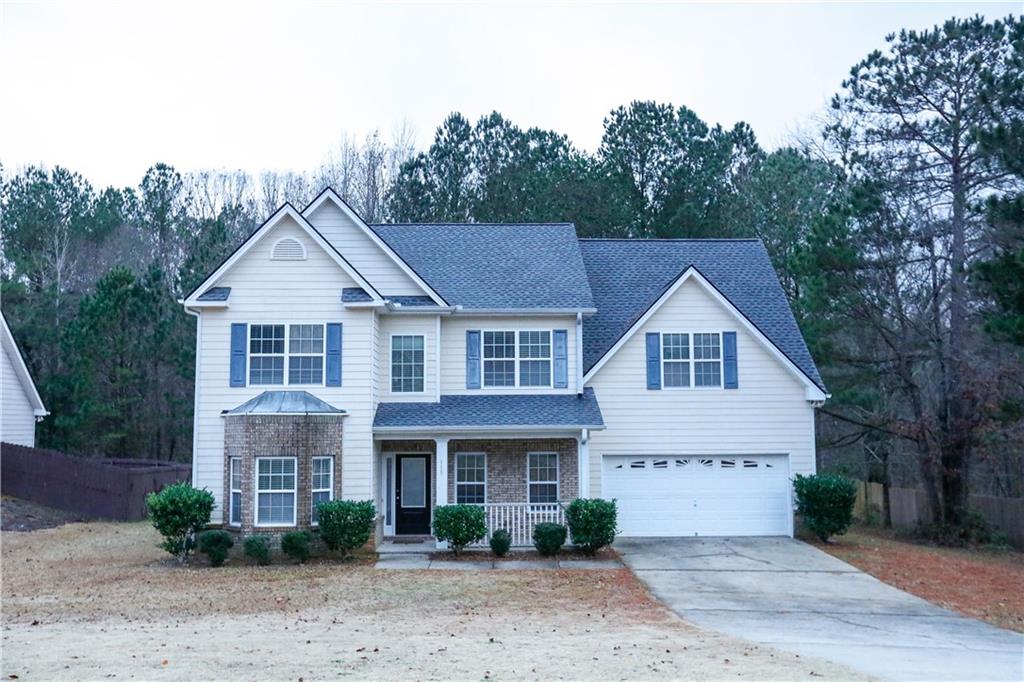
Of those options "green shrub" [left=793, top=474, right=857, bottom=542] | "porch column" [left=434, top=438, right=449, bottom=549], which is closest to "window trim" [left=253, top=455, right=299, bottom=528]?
"porch column" [left=434, top=438, right=449, bottom=549]

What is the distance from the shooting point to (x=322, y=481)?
21734mm

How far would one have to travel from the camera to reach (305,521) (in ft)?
Answer: 69.7

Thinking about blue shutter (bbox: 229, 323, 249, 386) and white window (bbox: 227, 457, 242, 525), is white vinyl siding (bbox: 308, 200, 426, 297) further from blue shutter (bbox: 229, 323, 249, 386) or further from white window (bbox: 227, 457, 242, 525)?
white window (bbox: 227, 457, 242, 525)

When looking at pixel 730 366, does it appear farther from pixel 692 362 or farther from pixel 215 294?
pixel 215 294

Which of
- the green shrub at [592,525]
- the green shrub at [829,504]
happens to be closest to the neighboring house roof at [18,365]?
the green shrub at [592,525]

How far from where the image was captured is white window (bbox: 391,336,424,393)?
23.8 metres

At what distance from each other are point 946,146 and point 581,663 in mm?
21060

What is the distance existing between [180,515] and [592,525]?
337 inches

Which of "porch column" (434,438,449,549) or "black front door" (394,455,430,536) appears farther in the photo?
"black front door" (394,455,430,536)

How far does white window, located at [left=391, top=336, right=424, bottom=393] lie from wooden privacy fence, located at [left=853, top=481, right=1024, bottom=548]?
1352 centimetres

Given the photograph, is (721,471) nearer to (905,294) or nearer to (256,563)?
(905,294)

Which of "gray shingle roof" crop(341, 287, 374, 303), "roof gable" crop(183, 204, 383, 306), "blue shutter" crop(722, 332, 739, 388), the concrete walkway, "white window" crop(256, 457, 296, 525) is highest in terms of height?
"roof gable" crop(183, 204, 383, 306)

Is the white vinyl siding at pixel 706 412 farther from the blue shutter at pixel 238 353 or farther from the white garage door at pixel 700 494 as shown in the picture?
the blue shutter at pixel 238 353

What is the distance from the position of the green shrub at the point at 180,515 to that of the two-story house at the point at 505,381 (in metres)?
1.22
